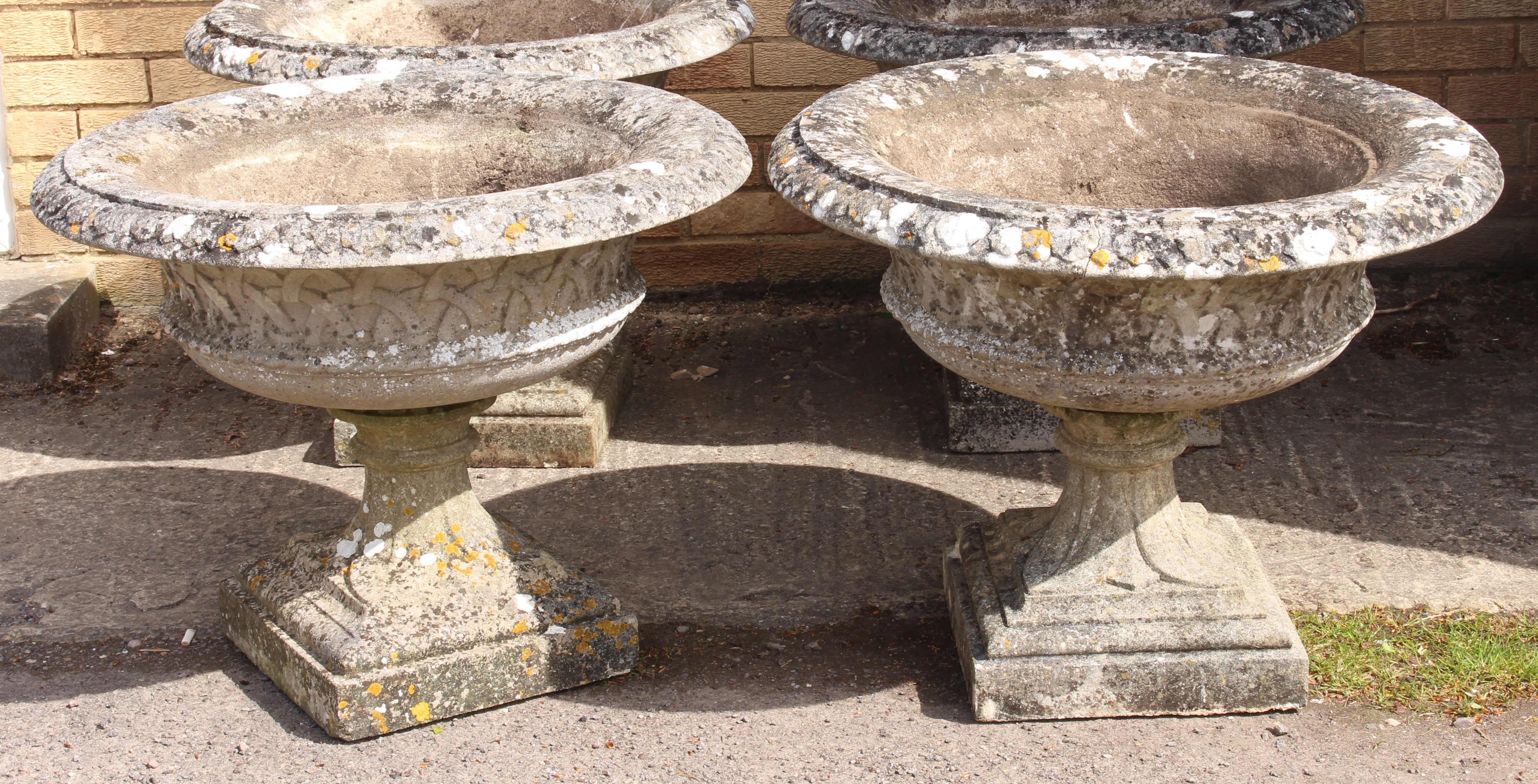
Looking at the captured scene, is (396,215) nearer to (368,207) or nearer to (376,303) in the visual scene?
(368,207)

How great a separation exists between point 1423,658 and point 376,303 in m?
2.09

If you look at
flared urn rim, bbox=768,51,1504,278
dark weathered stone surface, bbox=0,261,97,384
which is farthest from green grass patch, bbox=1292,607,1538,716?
dark weathered stone surface, bbox=0,261,97,384

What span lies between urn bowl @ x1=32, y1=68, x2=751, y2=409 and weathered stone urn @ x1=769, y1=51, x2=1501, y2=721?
1.13 ft

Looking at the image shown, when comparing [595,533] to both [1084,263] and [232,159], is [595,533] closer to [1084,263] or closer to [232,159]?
[232,159]

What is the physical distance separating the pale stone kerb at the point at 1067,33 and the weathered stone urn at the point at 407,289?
76 cm

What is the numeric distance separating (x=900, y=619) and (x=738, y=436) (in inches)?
40.1

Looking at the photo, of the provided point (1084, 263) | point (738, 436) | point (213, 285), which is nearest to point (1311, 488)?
point (738, 436)

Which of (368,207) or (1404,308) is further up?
(368,207)

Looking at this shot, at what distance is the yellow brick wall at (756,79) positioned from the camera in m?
4.42

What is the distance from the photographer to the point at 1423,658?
9.02 ft

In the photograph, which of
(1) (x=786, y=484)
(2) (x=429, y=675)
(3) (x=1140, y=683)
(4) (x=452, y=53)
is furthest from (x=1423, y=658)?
(4) (x=452, y=53)

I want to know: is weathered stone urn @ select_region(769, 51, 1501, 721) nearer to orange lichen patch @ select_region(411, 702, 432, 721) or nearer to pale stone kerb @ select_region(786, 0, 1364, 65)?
pale stone kerb @ select_region(786, 0, 1364, 65)

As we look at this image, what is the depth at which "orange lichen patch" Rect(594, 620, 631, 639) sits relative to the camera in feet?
8.99

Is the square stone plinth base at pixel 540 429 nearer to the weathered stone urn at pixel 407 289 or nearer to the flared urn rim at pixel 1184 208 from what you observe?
the weathered stone urn at pixel 407 289
